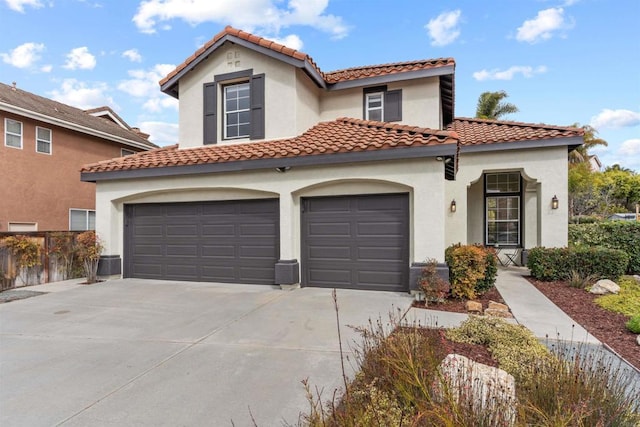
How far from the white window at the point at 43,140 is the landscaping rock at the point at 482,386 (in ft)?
58.8

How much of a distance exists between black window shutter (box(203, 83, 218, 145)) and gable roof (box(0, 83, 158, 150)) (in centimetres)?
831

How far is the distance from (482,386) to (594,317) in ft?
18.1

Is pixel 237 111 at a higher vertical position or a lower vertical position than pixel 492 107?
lower

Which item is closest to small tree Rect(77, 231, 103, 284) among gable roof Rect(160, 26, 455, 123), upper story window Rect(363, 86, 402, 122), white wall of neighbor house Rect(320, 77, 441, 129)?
gable roof Rect(160, 26, 455, 123)

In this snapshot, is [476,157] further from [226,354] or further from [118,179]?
[118,179]

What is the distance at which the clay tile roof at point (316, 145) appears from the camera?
795 cm

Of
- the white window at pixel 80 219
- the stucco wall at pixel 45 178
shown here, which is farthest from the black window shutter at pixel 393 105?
the white window at pixel 80 219

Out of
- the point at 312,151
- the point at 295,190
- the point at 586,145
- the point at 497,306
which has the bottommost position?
the point at 497,306

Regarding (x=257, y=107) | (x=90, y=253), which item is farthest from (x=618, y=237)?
(x=90, y=253)

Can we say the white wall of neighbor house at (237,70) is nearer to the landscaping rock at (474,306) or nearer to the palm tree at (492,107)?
the landscaping rock at (474,306)

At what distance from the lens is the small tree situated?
400 inches

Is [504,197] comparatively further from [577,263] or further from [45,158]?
[45,158]

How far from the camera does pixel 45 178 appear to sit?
584 inches

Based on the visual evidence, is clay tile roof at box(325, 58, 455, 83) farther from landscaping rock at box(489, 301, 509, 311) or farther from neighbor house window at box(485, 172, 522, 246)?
landscaping rock at box(489, 301, 509, 311)
